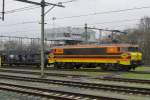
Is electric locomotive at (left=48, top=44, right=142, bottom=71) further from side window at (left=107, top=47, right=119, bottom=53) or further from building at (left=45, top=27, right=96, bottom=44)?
building at (left=45, top=27, right=96, bottom=44)

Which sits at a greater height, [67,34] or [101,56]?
[67,34]

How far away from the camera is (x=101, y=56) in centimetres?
3709

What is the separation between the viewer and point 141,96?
16438 mm

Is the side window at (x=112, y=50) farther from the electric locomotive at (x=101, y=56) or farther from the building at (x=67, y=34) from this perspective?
the building at (x=67, y=34)

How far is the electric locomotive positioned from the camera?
35500 millimetres

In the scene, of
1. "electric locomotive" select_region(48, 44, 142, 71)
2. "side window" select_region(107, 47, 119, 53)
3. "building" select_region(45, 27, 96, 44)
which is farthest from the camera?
"building" select_region(45, 27, 96, 44)

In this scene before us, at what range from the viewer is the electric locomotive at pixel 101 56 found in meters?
35.5

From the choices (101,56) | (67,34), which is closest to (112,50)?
(101,56)

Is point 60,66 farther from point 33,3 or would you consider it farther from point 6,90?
point 6,90

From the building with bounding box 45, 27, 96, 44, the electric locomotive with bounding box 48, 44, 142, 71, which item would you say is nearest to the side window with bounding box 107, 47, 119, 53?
the electric locomotive with bounding box 48, 44, 142, 71

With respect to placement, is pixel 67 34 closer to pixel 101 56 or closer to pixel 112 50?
pixel 101 56

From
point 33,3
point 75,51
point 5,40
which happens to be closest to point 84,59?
point 75,51

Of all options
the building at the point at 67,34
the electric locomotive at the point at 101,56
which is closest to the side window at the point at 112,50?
the electric locomotive at the point at 101,56

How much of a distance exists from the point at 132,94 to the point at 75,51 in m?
23.4
